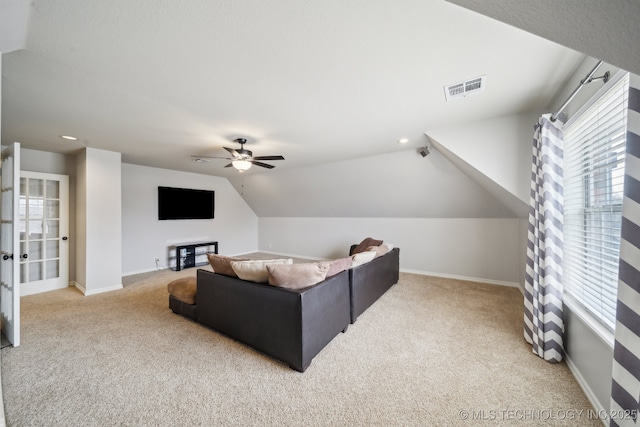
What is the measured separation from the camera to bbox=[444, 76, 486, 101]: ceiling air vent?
187 cm

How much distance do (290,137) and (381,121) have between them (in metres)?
1.23

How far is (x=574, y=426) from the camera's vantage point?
1.41m

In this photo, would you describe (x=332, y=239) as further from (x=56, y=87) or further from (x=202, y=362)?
(x=56, y=87)

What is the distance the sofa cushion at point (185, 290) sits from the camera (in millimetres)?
2793

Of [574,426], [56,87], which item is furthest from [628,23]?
[56,87]

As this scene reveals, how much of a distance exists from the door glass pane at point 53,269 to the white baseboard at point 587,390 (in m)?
6.74

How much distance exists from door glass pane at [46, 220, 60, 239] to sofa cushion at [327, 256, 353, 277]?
481 centimetres

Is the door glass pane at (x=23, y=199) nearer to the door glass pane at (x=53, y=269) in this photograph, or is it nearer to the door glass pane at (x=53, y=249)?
the door glass pane at (x=53, y=249)

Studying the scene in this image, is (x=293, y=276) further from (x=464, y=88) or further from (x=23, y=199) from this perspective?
(x=23, y=199)

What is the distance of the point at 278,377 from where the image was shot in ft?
6.03

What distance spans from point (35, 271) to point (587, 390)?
683 centimetres

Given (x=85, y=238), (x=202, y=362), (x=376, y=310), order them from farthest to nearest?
(x=85, y=238) < (x=376, y=310) < (x=202, y=362)

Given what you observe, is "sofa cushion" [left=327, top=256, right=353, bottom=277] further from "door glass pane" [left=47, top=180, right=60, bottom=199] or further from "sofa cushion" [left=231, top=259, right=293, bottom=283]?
"door glass pane" [left=47, top=180, right=60, bottom=199]

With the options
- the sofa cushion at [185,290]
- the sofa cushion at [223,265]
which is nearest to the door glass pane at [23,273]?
the sofa cushion at [185,290]
